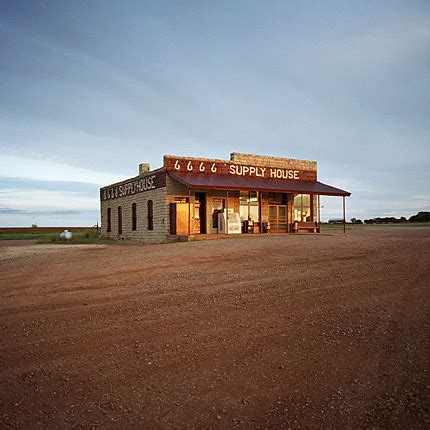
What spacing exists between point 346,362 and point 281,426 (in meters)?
1.38

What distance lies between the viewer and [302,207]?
89.3 feet

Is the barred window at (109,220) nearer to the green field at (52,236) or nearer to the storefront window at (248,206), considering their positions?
the green field at (52,236)

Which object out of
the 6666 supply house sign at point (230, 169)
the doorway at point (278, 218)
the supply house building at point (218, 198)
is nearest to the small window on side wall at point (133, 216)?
the supply house building at point (218, 198)

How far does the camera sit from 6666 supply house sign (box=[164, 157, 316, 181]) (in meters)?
22.3

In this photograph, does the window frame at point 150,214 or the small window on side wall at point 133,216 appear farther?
the small window on side wall at point 133,216

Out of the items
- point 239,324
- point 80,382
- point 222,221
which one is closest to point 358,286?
point 239,324

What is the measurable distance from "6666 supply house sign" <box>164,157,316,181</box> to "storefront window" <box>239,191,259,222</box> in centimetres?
143

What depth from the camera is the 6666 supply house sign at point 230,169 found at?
22.3 metres

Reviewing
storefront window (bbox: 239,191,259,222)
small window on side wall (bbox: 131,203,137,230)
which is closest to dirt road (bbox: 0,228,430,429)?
storefront window (bbox: 239,191,259,222)

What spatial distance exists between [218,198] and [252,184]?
2.28 metres

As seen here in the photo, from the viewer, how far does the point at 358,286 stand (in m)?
7.25

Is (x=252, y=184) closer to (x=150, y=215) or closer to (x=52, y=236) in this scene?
(x=150, y=215)

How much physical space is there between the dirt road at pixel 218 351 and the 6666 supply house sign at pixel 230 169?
14659 mm

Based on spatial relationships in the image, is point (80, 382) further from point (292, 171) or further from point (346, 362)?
point (292, 171)
